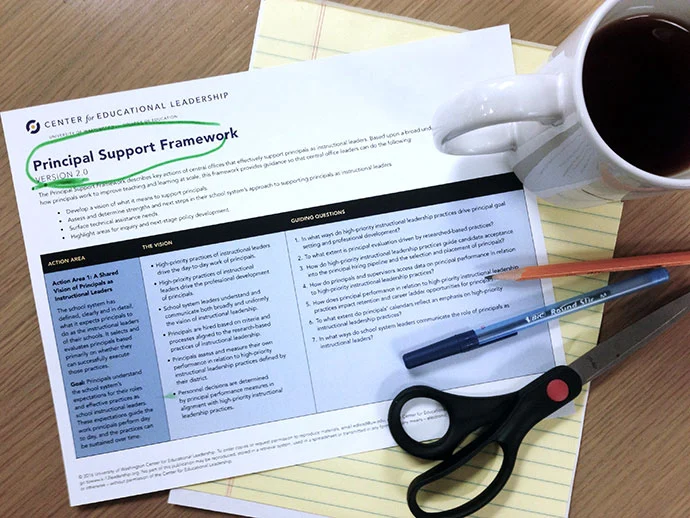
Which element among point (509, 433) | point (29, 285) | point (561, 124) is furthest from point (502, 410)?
point (29, 285)

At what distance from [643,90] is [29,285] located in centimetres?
52

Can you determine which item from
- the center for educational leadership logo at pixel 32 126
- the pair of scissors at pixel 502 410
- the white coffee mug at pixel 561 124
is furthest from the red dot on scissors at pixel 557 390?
the center for educational leadership logo at pixel 32 126

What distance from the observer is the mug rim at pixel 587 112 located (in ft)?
1.24

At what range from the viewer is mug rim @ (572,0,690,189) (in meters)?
0.38

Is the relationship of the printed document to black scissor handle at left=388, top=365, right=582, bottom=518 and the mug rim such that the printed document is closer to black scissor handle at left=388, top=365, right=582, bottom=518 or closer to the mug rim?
black scissor handle at left=388, top=365, right=582, bottom=518

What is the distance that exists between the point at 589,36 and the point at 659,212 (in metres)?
0.23

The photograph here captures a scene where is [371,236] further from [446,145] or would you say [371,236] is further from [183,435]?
[183,435]

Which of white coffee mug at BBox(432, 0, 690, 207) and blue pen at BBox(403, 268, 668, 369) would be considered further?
blue pen at BBox(403, 268, 668, 369)

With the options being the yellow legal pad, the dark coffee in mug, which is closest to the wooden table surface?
the yellow legal pad

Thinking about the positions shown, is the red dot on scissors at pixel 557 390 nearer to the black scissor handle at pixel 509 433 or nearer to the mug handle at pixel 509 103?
the black scissor handle at pixel 509 433

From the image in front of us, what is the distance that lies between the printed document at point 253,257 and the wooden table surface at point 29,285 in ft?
0.05

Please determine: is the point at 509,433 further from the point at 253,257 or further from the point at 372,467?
the point at 253,257

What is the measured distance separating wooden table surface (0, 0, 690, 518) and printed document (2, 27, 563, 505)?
0.05ft

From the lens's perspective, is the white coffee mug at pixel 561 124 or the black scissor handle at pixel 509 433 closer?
the white coffee mug at pixel 561 124
